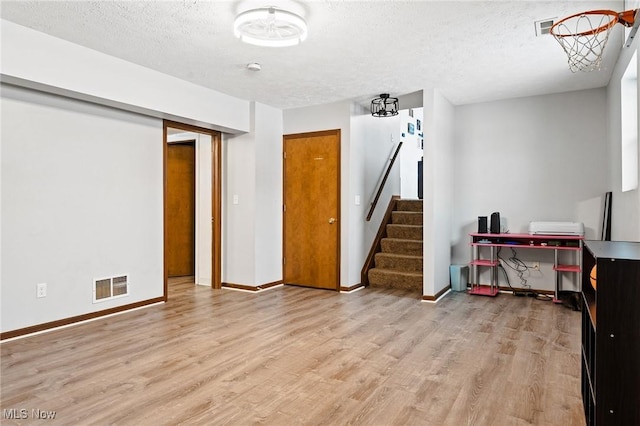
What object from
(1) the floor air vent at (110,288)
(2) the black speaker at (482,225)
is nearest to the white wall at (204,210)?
(1) the floor air vent at (110,288)

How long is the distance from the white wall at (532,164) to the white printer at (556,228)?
0.27 m

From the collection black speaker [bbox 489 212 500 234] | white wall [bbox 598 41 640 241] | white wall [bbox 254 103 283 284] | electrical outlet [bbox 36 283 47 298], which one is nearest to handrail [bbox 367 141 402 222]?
white wall [bbox 254 103 283 284]

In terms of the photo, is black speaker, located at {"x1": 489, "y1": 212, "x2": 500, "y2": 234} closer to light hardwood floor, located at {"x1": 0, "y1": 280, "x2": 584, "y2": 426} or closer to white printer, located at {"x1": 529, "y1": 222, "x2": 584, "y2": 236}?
white printer, located at {"x1": 529, "y1": 222, "x2": 584, "y2": 236}

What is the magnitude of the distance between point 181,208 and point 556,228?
17.9ft

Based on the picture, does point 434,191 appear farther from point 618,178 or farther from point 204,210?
A: point 204,210

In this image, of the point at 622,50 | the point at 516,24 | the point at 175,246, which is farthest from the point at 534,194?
the point at 175,246

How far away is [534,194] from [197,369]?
4.63 meters

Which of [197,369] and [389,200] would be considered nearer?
[197,369]

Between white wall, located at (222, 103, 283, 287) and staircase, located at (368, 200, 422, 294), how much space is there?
1.51 meters

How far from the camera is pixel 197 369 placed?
2883 mm

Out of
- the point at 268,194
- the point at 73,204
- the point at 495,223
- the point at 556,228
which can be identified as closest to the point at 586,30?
the point at 556,228

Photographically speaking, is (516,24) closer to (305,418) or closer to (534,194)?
(534,194)

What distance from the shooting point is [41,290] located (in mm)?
3689

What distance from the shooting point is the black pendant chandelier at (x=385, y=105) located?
17.1 ft
